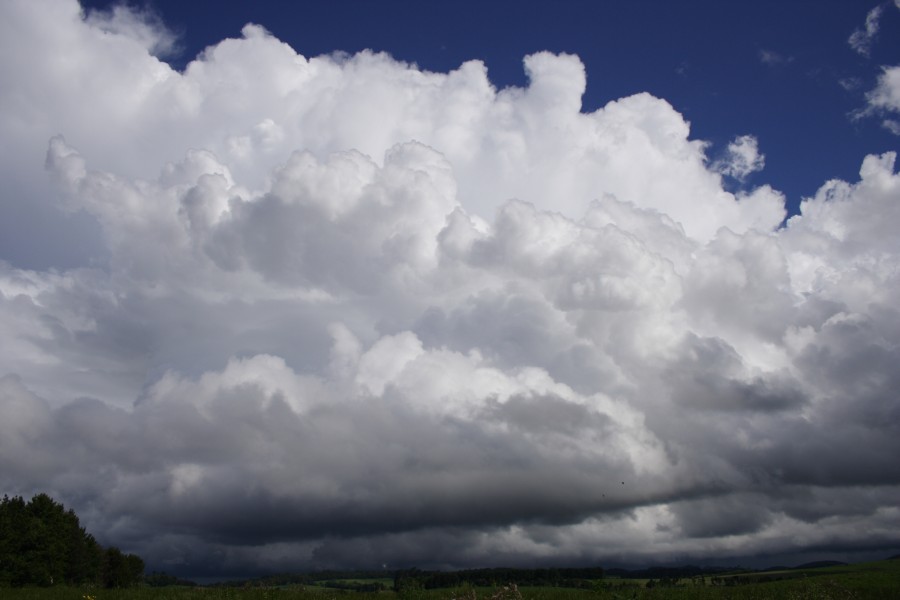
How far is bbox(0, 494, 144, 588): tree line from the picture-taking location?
3728 inches

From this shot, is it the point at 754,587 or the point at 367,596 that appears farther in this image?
the point at 754,587

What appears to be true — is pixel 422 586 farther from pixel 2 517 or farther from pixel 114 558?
pixel 114 558

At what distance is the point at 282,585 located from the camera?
39.5 metres

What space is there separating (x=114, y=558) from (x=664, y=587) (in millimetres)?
145563

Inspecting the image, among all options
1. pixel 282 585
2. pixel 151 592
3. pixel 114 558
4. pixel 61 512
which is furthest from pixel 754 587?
pixel 114 558

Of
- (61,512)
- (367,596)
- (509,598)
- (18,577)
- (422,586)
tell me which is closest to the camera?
(509,598)

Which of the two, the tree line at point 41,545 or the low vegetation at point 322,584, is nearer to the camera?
the low vegetation at point 322,584

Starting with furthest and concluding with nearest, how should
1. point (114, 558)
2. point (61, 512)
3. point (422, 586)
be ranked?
point (114, 558)
point (61, 512)
point (422, 586)

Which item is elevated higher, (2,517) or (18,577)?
(2,517)

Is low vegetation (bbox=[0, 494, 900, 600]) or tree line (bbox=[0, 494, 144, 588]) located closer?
low vegetation (bbox=[0, 494, 900, 600])

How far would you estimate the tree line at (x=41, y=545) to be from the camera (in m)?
94.7

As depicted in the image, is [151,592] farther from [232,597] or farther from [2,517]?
[2,517]

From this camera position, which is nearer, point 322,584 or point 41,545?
point 322,584

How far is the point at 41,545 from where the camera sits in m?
100
